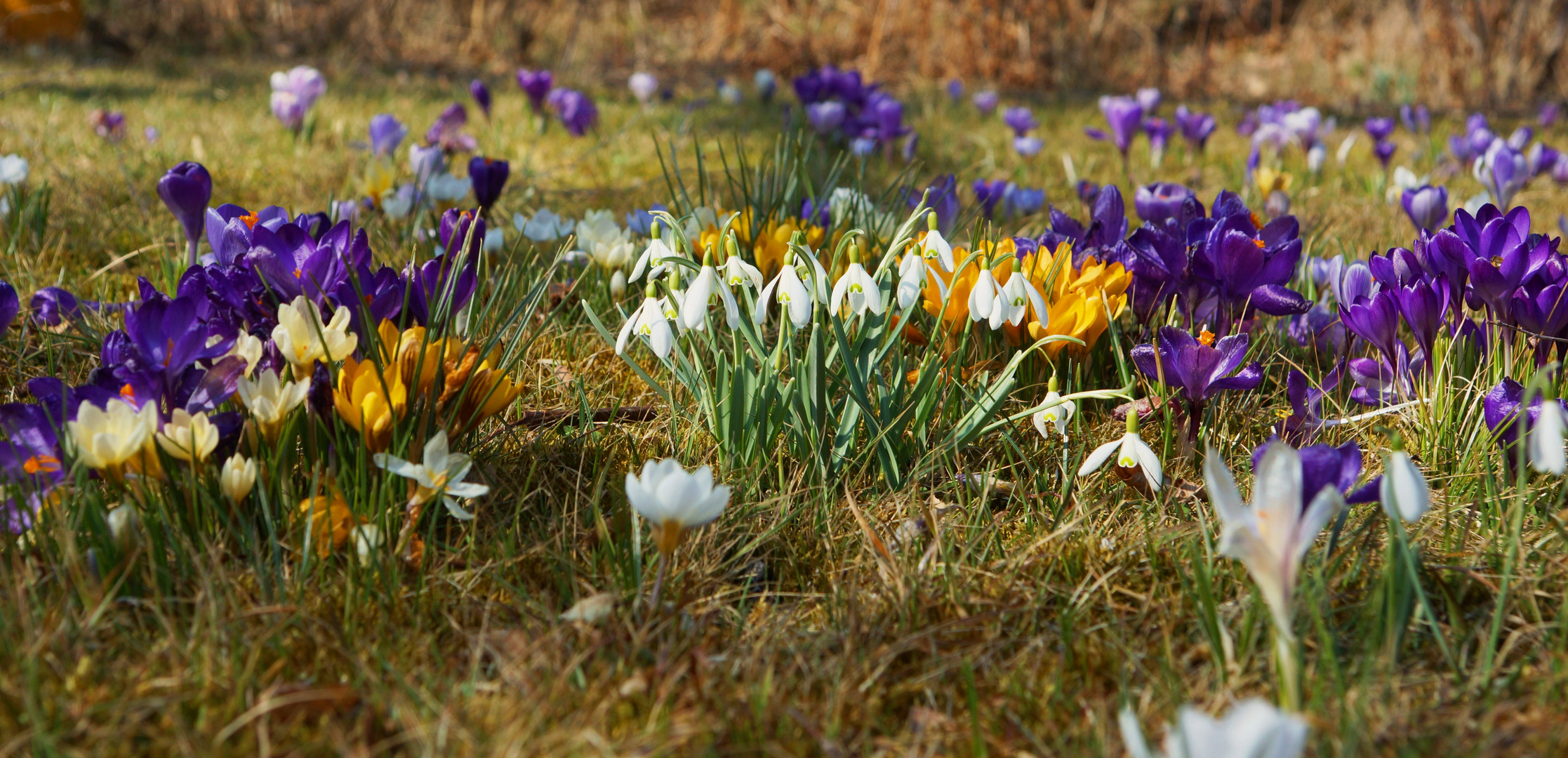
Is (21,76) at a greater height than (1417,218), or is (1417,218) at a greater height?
(1417,218)

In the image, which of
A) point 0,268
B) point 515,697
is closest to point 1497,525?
point 515,697

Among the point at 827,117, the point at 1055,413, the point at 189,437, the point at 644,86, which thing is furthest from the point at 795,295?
the point at 644,86

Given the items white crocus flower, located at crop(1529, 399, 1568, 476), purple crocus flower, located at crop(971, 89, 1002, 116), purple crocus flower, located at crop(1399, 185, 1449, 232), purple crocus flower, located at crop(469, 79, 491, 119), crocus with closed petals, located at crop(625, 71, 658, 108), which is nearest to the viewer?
white crocus flower, located at crop(1529, 399, 1568, 476)

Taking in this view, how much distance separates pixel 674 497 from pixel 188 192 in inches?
50.1

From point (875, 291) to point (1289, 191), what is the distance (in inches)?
127

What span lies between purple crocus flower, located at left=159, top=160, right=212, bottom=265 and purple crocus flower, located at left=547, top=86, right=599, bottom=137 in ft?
8.47

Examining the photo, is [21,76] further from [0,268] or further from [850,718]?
[850,718]

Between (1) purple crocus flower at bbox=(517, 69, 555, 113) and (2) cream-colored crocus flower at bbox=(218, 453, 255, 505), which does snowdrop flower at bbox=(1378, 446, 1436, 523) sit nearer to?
(2) cream-colored crocus flower at bbox=(218, 453, 255, 505)

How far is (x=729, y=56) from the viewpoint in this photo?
9398mm

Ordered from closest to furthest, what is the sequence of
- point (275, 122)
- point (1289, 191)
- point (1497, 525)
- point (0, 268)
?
point (1497, 525)
point (0, 268)
point (1289, 191)
point (275, 122)

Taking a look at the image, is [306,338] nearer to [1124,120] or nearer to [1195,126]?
[1124,120]

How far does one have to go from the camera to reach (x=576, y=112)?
4.38m

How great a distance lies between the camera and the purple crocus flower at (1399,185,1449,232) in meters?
2.62

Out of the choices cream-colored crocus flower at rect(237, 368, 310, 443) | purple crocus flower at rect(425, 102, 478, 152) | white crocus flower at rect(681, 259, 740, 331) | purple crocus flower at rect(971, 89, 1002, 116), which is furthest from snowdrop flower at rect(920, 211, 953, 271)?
purple crocus flower at rect(971, 89, 1002, 116)
